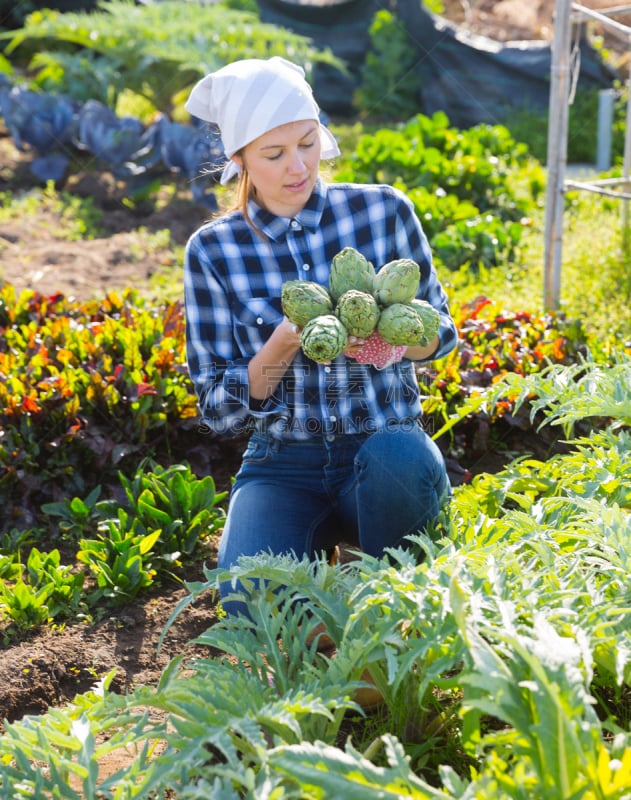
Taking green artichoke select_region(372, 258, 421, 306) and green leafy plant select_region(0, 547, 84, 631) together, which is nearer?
green artichoke select_region(372, 258, 421, 306)

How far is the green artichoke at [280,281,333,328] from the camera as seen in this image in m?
2.27

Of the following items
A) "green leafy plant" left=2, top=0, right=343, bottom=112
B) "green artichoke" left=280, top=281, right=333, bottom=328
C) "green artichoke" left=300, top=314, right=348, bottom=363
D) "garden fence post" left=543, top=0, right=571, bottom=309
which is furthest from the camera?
"green leafy plant" left=2, top=0, right=343, bottom=112

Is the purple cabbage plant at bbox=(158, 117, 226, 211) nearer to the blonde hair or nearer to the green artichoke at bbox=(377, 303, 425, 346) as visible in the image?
the blonde hair

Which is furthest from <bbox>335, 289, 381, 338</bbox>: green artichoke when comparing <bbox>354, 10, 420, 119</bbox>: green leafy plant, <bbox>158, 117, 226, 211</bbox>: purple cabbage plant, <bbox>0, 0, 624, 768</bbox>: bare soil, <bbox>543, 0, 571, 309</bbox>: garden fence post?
<bbox>354, 10, 420, 119</bbox>: green leafy plant

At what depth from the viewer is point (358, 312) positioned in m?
2.23

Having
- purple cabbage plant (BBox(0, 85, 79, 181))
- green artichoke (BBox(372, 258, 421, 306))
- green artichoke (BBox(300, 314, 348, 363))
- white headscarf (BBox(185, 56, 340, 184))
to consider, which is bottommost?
green artichoke (BBox(300, 314, 348, 363))

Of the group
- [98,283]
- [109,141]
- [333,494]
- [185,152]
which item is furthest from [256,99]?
[109,141]

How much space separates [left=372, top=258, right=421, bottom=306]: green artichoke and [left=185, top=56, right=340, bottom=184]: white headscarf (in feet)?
1.61

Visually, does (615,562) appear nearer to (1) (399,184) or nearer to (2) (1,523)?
(2) (1,523)

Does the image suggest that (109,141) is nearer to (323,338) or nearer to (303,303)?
(303,303)

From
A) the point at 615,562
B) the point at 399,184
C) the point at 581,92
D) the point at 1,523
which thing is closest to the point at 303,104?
the point at 615,562

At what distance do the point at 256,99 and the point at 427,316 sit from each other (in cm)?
70

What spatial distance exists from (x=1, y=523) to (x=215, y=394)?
3.72 ft

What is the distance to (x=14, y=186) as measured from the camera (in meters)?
7.25
